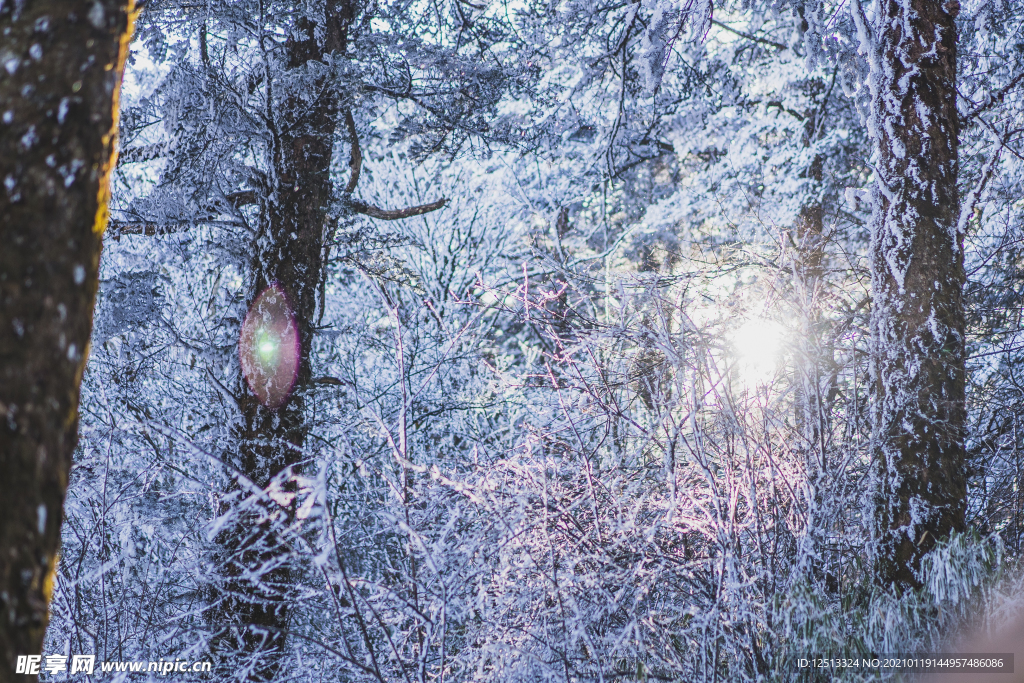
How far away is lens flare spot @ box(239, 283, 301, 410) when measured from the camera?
6.13m

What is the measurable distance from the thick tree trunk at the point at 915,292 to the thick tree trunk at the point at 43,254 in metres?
4.23

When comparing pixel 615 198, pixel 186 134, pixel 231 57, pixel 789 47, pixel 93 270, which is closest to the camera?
pixel 93 270

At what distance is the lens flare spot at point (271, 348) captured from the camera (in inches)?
241

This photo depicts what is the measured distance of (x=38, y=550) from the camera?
1.71m

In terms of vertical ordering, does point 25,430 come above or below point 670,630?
above

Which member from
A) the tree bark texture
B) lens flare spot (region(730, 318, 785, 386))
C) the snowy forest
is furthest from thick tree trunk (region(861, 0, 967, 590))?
the tree bark texture

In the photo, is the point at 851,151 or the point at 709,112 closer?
the point at 851,151

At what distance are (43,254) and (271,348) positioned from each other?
4.53 m

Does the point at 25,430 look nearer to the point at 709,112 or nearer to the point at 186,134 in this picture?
the point at 186,134

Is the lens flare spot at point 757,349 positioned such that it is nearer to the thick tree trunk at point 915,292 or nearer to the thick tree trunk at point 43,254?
the thick tree trunk at point 915,292

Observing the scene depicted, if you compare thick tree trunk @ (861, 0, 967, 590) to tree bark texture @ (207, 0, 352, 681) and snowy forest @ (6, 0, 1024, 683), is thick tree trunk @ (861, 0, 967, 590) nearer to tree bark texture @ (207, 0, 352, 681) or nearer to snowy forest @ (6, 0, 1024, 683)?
snowy forest @ (6, 0, 1024, 683)

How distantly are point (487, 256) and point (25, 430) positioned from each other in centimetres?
947

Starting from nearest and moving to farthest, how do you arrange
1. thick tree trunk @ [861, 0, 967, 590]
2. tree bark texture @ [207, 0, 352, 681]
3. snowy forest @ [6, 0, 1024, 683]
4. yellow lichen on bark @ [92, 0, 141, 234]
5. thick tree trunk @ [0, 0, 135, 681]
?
thick tree trunk @ [0, 0, 135, 681] < yellow lichen on bark @ [92, 0, 141, 234] < snowy forest @ [6, 0, 1024, 683] < thick tree trunk @ [861, 0, 967, 590] < tree bark texture @ [207, 0, 352, 681]

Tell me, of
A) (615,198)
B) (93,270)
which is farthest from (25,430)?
(615,198)
